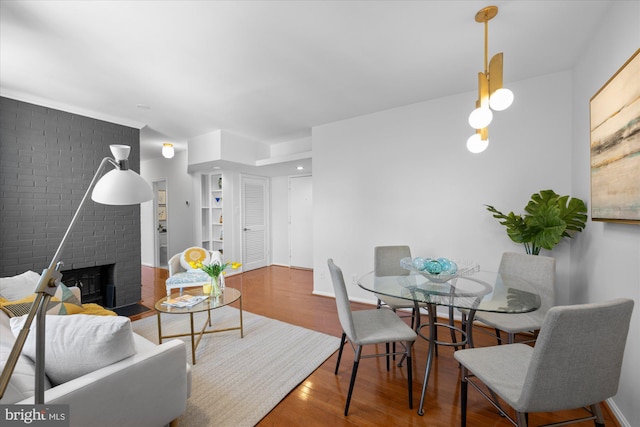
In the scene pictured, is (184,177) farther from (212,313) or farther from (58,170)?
(212,313)

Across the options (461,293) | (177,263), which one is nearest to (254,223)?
(177,263)

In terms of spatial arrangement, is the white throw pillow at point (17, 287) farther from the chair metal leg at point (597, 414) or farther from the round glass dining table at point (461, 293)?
the chair metal leg at point (597, 414)

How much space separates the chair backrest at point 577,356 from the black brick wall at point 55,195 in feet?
14.4

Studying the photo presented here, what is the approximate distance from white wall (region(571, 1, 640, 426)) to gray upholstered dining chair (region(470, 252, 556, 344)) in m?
0.30

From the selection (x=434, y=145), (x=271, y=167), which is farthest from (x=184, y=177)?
(x=434, y=145)

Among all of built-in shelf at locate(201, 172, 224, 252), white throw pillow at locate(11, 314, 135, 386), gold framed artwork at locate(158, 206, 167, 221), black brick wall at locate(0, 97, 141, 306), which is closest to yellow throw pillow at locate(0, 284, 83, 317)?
white throw pillow at locate(11, 314, 135, 386)

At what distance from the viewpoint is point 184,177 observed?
18.3ft

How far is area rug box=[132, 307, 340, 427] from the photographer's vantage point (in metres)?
1.71

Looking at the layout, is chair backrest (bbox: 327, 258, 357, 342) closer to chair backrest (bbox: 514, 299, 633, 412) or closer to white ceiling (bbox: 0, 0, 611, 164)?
chair backrest (bbox: 514, 299, 633, 412)

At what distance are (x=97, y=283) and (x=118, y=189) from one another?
3.56 metres

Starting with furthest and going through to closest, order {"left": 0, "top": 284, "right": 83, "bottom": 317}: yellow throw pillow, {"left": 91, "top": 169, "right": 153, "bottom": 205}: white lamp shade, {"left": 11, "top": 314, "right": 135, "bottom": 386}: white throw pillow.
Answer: {"left": 0, "top": 284, "right": 83, "bottom": 317}: yellow throw pillow
{"left": 11, "top": 314, "right": 135, "bottom": 386}: white throw pillow
{"left": 91, "top": 169, "right": 153, "bottom": 205}: white lamp shade

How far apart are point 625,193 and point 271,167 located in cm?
446

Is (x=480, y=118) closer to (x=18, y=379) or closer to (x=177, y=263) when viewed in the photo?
(x=18, y=379)

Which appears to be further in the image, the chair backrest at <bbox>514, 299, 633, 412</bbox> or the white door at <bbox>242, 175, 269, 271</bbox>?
the white door at <bbox>242, 175, 269, 271</bbox>
